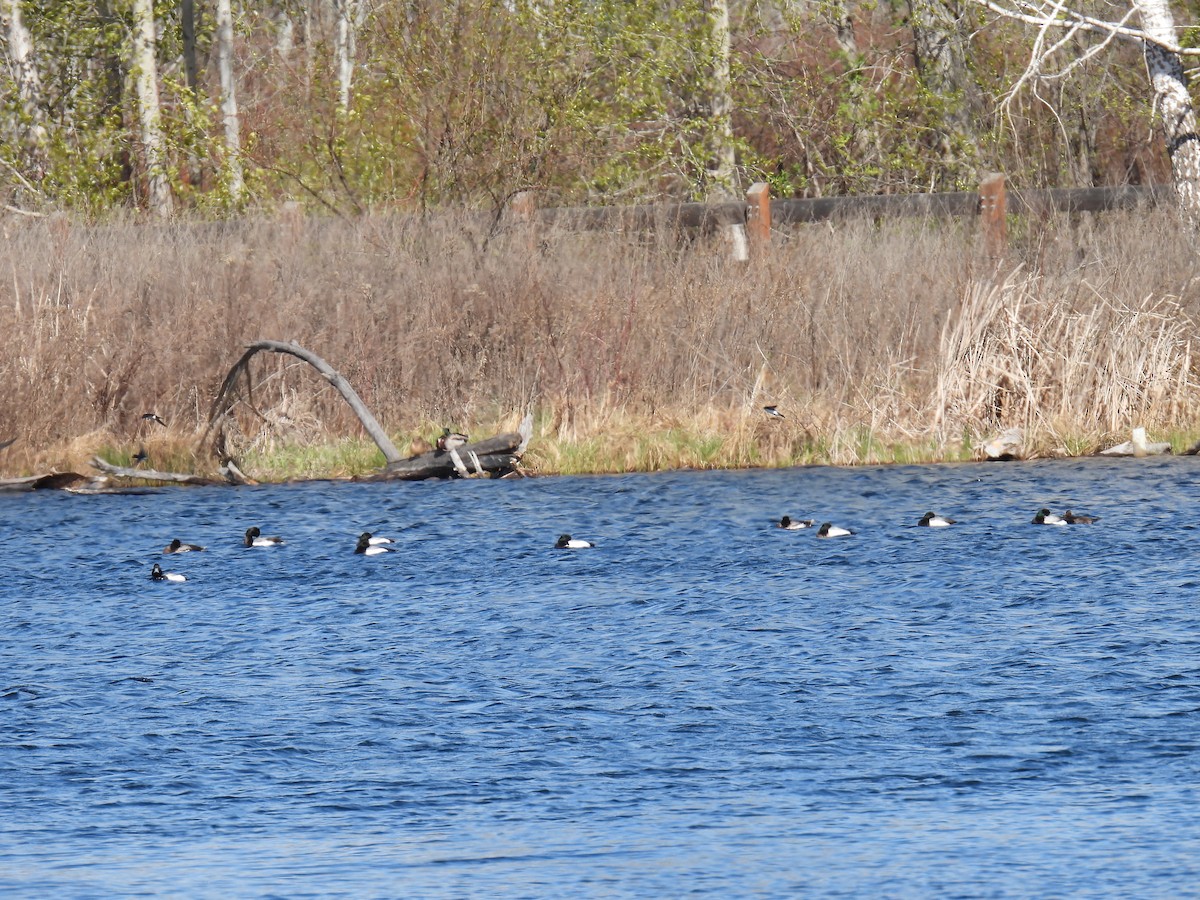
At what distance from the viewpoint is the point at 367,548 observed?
47.7 ft

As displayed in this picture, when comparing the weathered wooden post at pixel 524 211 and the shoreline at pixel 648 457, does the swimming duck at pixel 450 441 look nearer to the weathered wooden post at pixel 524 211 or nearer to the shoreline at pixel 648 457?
the shoreline at pixel 648 457

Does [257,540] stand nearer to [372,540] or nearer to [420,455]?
[372,540]

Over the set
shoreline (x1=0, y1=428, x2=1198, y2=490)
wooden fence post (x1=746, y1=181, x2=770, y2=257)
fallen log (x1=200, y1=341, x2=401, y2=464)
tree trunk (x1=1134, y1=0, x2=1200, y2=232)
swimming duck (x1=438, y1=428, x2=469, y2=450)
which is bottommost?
shoreline (x1=0, y1=428, x2=1198, y2=490)

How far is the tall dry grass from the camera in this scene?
62.1ft

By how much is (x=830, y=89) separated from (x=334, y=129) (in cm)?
930

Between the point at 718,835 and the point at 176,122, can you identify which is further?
the point at 176,122

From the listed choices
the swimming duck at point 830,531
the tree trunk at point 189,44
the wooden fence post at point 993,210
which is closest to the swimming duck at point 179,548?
the swimming duck at point 830,531

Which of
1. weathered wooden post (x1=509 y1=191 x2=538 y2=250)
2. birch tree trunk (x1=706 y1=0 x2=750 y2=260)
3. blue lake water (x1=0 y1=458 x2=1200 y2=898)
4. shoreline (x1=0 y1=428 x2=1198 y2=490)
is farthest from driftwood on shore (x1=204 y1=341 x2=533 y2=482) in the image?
birch tree trunk (x1=706 y1=0 x2=750 y2=260)

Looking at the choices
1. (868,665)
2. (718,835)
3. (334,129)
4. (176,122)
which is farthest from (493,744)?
(176,122)

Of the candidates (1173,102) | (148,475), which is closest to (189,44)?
(148,475)

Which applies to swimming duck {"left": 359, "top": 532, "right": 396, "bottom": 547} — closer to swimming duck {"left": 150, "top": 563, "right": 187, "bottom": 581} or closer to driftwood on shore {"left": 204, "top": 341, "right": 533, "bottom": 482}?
swimming duck {"left": 150, "top": 563, "right": 187, "bottom": 581}

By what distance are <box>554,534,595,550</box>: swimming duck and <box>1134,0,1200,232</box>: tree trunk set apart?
9.75m

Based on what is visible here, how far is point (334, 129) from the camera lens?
2241 cm

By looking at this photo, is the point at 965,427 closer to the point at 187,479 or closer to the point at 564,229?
the point at 564,229
